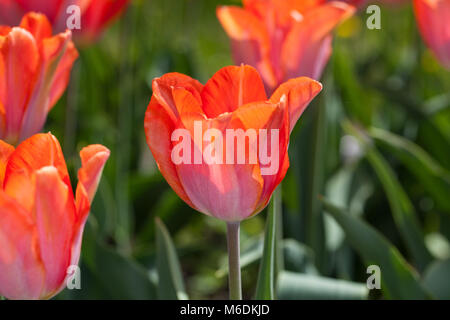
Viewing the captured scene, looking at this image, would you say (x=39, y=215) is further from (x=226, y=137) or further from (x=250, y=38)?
(x=250, y=38)

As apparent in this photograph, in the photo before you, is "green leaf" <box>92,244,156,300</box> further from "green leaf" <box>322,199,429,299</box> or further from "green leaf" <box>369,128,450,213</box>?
"green leaf" <box>369,128,450,213</box>

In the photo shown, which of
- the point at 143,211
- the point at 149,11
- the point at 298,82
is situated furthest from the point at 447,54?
the point at 149,11

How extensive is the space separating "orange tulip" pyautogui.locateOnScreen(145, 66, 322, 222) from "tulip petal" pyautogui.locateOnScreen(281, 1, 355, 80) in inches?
9.5

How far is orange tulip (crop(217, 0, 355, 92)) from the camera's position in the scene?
0.77 meters

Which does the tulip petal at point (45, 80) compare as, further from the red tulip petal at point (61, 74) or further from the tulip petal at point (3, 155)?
the tulip petal at point (3, 155)

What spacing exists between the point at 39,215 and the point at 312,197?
585 millimetres

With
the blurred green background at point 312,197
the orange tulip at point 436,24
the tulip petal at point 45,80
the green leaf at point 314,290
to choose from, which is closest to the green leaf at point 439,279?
the blurred green background at point 312,197

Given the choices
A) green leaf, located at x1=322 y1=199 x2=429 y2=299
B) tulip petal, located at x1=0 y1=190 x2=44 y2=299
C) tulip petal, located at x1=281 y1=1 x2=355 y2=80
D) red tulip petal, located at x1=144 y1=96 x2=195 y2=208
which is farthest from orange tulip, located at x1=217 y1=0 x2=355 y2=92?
tulip petal, located at x1=0 y1=190 x2=44 y2=299

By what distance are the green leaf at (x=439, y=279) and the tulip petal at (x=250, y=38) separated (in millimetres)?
339

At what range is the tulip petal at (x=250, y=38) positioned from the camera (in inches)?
30.2

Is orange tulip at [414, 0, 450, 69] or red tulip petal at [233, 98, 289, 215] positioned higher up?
orange tulip at [414, 0, 450, 69]

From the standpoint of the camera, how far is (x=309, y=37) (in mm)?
781

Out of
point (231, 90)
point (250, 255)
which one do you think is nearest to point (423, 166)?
point (250, 255)

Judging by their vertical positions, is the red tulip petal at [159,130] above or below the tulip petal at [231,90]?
below
